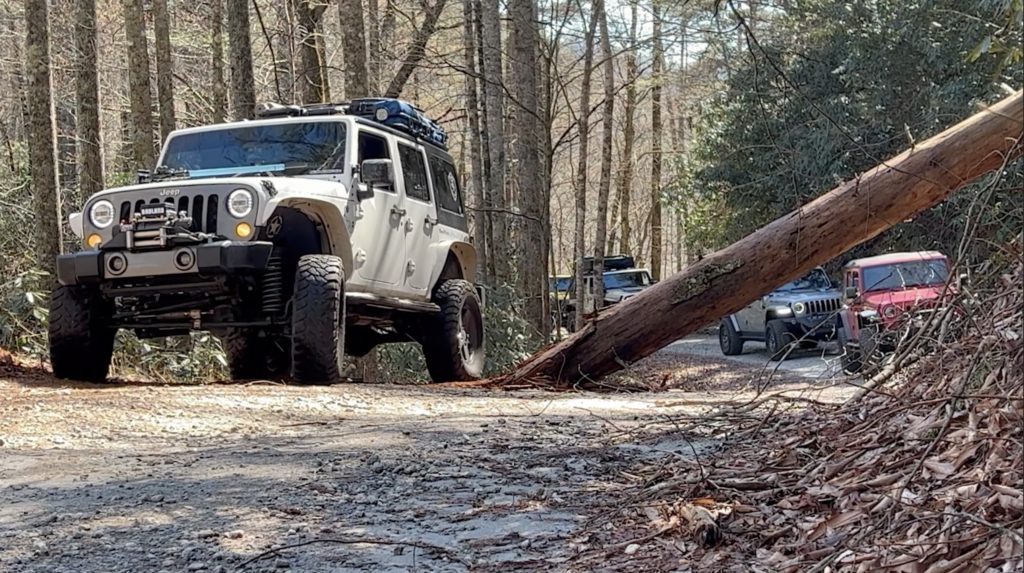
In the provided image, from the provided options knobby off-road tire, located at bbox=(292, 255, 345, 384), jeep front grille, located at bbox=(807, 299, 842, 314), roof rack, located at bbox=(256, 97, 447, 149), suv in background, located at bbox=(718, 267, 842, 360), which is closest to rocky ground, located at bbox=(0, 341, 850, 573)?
knobby off-road tire, located at bbox=(292, 255, 345, 384)

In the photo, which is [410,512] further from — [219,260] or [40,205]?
[40,205]

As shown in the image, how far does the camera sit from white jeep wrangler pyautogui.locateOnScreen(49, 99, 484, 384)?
6.91 m

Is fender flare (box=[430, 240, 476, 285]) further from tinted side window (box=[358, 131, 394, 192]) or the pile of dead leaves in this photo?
the pile of dead leaves

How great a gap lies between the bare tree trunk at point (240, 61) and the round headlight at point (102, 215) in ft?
15.3

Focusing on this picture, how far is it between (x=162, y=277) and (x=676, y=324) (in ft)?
12.4

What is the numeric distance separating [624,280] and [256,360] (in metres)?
17.5

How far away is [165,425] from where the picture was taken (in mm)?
5750

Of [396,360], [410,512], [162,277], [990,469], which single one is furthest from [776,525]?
[396,360]

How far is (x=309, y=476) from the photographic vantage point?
4.48 meters

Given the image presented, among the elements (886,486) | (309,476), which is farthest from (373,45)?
(886,486)

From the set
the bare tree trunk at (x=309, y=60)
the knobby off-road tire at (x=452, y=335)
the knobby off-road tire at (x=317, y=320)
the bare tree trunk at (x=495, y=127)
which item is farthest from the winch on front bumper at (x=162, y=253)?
the bare tree trunk at (x=309, y=60)

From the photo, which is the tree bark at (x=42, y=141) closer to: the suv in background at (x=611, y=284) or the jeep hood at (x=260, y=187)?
the jeep hood at (x=260, y=187)

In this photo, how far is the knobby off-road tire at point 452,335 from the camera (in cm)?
924

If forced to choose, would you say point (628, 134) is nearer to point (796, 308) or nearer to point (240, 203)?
point (796, 308)
